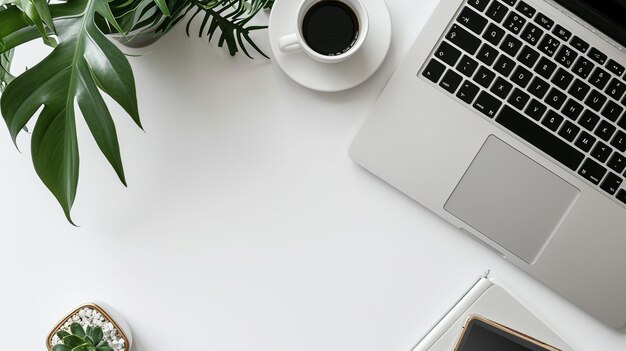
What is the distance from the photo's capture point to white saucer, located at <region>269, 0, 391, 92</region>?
0.77 m

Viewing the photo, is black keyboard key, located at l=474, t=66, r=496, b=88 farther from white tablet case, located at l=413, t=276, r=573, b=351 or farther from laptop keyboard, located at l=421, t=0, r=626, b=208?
white tablet case, located at l=413, t=276, r=573, b=351

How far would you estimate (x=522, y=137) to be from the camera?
0.75 meters

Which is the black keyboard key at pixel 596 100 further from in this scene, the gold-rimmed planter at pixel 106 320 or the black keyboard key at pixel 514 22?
the gold-rimmed planter at pixel 106 320

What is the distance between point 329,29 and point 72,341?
0.47 meters

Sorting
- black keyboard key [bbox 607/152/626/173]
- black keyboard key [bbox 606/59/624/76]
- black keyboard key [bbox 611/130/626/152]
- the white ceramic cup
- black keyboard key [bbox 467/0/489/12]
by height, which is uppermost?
→ black keyboard key [bbox 606/59/624/76]

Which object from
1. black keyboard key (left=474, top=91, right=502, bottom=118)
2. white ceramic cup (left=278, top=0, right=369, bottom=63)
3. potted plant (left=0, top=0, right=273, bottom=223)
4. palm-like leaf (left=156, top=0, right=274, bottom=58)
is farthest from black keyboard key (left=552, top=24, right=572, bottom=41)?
potted plant (left=0, top=0, right=273, bottom=223)

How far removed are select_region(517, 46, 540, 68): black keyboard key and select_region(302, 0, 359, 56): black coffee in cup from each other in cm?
19

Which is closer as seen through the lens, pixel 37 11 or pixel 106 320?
pixel 37 11

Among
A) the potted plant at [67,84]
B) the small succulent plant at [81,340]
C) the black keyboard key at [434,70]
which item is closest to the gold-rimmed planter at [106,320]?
the small succulent plant at [81,340]

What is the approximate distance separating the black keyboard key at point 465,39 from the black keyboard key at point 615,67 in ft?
0.49

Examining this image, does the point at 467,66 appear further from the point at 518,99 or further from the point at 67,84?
the point at 67,84

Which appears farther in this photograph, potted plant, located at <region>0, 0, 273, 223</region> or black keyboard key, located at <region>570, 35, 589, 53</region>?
black keyboard key, located at <region>570, 35, 589, 53</region>

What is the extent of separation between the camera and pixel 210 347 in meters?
0.82

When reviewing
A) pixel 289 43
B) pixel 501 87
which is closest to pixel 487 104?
pixel 501 87
